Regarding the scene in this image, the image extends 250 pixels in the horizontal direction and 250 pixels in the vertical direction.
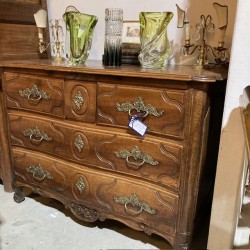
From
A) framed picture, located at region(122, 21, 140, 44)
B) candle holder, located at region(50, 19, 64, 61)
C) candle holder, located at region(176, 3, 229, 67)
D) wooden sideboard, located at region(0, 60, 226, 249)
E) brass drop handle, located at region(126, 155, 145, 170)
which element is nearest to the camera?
wooden sideboard, located at region(0, 60, 226, 249)

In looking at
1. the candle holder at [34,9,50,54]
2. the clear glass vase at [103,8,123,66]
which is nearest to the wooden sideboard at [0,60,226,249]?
the clear glass vase at [103,8,123,66]

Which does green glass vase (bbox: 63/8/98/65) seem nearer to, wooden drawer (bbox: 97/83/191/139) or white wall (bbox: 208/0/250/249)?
wooden drawer (bbox: 97/83/191/139)

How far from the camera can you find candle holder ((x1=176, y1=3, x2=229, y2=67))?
1.20m

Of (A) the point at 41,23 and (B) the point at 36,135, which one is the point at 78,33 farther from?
(B) the point at 36,135

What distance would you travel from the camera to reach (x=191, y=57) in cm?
142

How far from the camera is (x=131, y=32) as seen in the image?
1447 millimetres

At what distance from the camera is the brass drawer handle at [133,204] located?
1.12m

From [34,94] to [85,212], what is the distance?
2.06 feet

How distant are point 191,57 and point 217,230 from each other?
2.81 feet

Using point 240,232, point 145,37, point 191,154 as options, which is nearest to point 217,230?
point 240,232

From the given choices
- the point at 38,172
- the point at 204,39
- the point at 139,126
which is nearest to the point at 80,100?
the point at 139,126

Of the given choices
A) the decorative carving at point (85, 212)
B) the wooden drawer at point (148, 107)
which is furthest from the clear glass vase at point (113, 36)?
the decorative carving at point (85, 212)

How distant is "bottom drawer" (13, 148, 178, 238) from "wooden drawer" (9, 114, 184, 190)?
4 centimetres

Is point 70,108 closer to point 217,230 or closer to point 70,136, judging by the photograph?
point 70,136
